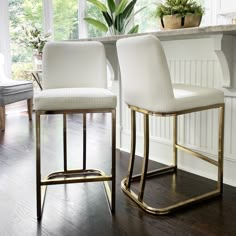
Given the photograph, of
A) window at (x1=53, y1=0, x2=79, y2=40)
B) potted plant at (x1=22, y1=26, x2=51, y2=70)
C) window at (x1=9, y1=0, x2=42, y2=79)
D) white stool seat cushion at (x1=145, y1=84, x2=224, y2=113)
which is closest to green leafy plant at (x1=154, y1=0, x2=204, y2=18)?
white stool seat cushion at (x1=145, y1=84, x2=224, y2=113)

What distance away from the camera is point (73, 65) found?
212 cm

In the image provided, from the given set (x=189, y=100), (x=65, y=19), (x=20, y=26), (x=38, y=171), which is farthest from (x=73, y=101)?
(x=65, y=19)

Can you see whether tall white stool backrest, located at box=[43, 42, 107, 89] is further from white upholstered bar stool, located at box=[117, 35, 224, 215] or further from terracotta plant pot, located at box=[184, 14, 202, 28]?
terracotta plant pot, located at box=[184, 14, 202, 28]

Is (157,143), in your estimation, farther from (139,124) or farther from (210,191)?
(210,191)

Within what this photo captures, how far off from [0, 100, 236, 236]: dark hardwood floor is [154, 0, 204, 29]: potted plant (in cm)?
103

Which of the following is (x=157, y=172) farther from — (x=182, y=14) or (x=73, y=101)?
(x=182, y=14)

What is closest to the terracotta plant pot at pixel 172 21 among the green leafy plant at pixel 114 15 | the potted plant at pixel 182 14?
the potted plant at pixel 182 14

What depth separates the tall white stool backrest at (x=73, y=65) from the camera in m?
2.09

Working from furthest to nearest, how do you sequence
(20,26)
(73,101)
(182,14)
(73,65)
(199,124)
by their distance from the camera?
1. (20,26)
2. (199,124)
3. (73,65)
4. (182,14)
5. (73,101)

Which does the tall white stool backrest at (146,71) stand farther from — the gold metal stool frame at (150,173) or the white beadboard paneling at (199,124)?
the white beadboard paneling at (199,124)

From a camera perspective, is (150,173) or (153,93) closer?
(153,93)

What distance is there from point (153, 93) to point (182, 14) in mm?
569

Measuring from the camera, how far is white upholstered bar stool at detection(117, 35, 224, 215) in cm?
169

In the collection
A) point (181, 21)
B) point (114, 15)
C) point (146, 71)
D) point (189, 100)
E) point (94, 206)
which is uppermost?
point (114, 15)
